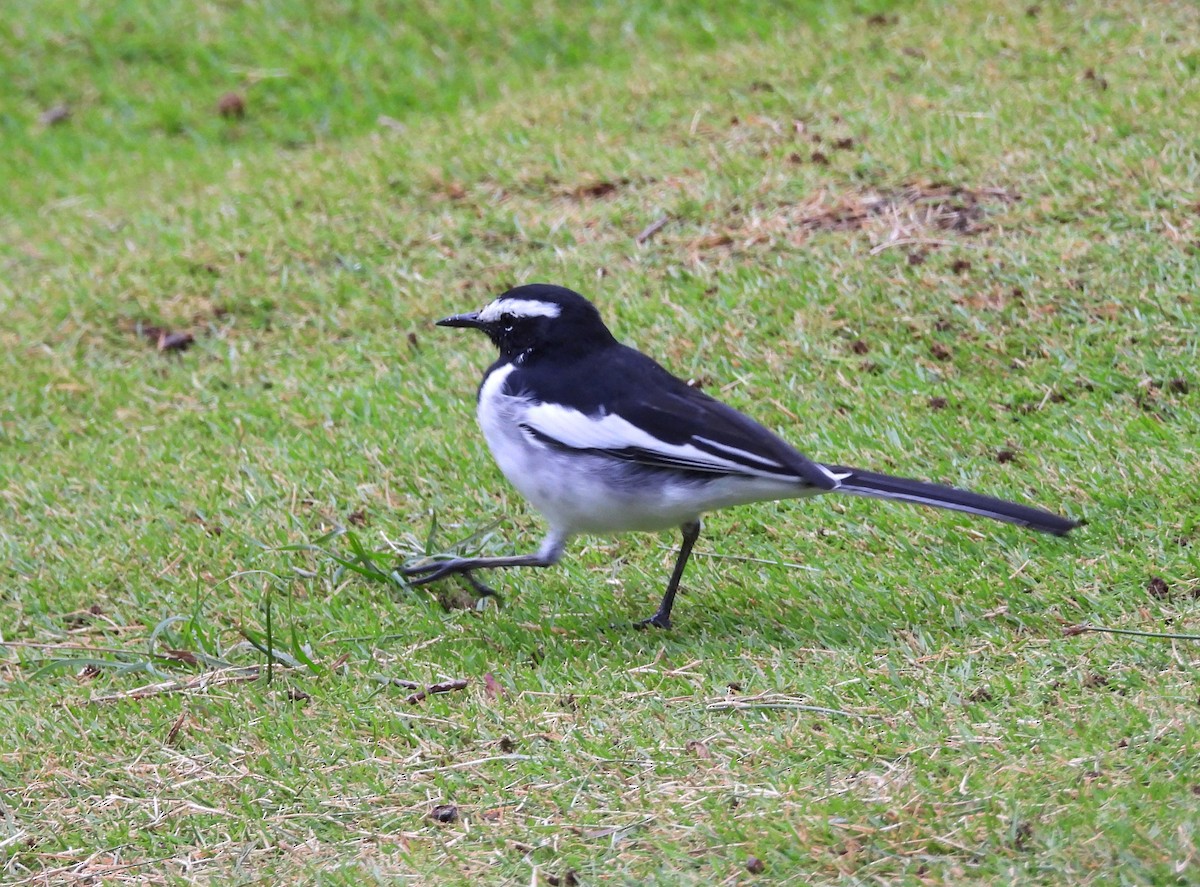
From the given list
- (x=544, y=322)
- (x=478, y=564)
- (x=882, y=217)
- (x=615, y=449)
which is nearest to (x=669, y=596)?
(x=615, y=449)

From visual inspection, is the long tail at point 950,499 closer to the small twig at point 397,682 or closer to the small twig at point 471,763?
the small twig at point 471,763

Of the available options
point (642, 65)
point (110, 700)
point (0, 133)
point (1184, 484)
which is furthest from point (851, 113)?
point (0, 133)

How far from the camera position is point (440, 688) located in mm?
5000

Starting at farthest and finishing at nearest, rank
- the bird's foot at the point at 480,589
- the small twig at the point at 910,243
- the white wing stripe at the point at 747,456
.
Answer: the small twig at the point at 910,243 → the bird's foot at the point at 480,589 → the white wing stripe at the point at 747,456

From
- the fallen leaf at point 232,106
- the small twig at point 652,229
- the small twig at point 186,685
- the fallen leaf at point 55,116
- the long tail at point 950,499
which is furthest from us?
the fallen leaf at point 55,116

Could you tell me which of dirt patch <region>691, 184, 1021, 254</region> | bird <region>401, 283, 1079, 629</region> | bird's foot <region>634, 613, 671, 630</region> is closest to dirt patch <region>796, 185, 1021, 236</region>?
dirt patch <region>691, 184, 1021, 254</region>

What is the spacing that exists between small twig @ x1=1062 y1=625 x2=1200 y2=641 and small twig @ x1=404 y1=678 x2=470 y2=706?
6.72 feet

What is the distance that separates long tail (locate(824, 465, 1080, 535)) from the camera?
186 inches

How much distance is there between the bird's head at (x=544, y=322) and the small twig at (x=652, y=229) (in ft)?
8.78

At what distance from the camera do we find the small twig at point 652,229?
8.23 m

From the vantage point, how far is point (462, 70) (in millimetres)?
11234

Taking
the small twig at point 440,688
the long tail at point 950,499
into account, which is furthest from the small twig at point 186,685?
the long tail at point 950,499

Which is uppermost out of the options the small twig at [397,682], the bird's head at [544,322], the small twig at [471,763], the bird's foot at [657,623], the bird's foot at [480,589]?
the bird's head at [544,322]

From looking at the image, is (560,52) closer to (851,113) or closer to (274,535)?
(851,113)
